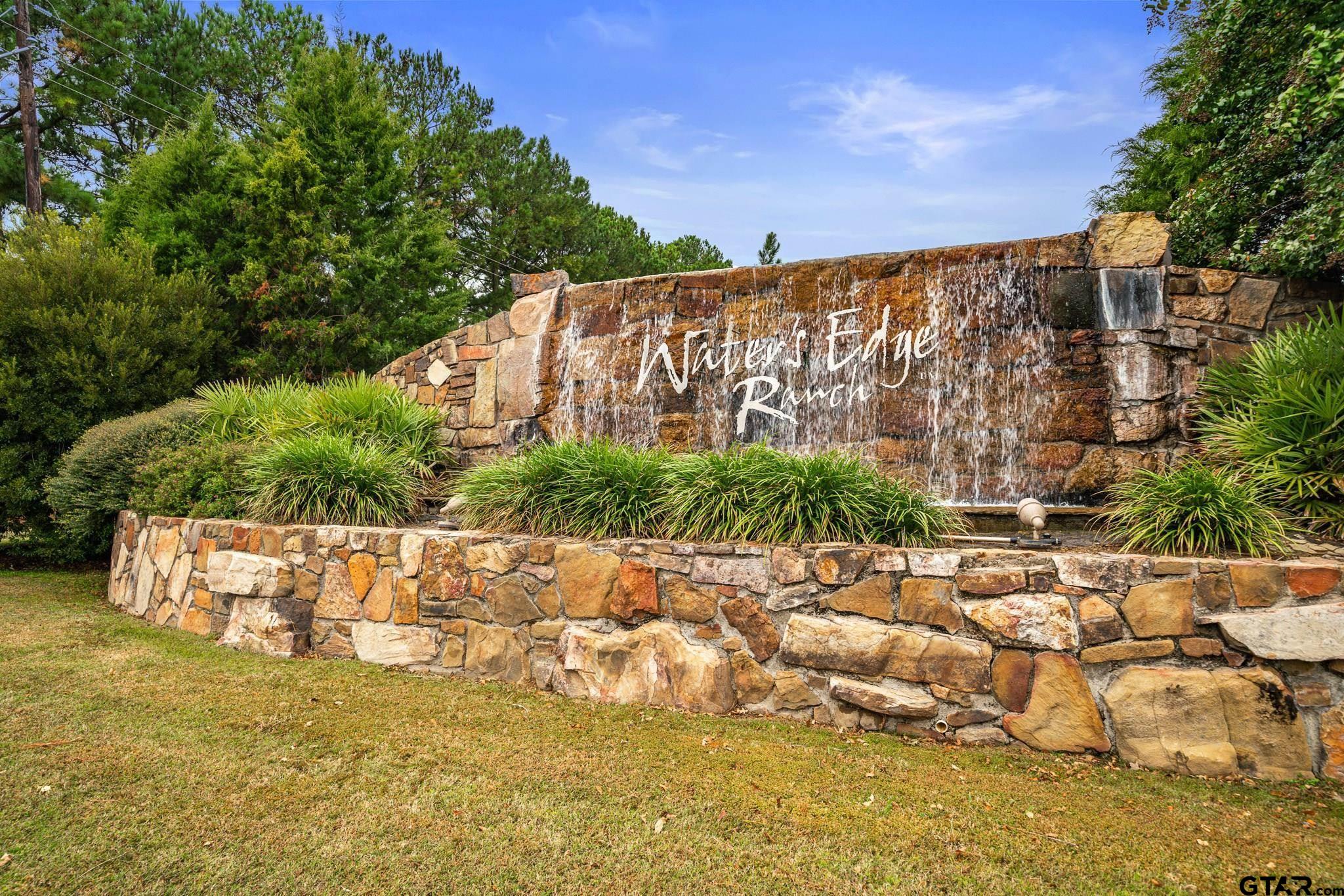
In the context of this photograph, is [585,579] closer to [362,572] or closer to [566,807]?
[566,807]

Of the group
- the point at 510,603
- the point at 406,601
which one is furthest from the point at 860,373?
the point at 406,601

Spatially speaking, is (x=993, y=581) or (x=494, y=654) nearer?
(x=993, y=581)

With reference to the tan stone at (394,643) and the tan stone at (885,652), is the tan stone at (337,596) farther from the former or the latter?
the tan stone at (885,652)

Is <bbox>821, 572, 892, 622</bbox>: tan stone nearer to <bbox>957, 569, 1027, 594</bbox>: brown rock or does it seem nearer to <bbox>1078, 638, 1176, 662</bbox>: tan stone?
<bbox>957, 569, 1027, 594</bbox>: brown rock

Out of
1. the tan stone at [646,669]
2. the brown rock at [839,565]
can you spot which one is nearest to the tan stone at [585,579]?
the tan stone at [646,669]

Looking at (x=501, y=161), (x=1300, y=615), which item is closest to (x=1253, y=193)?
(x=1300, y=615)

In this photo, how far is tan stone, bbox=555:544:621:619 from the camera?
14.3 feet

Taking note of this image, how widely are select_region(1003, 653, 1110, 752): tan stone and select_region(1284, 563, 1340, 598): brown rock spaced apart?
3.20 feet

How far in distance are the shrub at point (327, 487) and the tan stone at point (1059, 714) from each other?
14.8 ft

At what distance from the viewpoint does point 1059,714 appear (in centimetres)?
345

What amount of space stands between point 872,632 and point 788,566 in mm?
546

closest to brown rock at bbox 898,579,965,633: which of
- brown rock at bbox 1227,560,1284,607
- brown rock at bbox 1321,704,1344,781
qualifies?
brown rock at bbox 1227,560,1284,607

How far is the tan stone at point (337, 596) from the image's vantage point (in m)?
5.04

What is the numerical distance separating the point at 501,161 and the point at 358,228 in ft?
22.4
